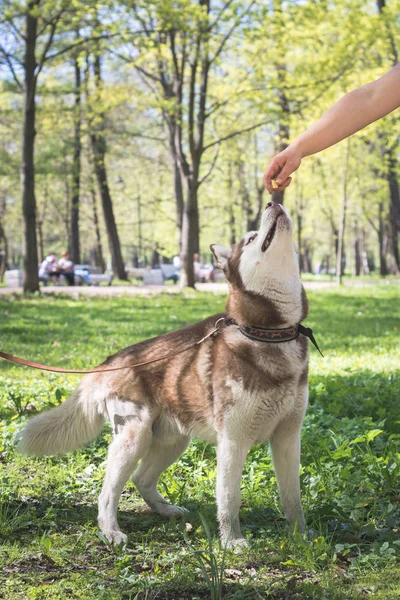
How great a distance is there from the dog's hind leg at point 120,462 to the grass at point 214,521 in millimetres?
126

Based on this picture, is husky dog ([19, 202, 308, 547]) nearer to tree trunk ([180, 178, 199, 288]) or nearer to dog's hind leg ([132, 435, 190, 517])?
dog's hind leg ([132, 435, 190, 517])

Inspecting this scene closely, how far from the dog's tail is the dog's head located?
1083mm

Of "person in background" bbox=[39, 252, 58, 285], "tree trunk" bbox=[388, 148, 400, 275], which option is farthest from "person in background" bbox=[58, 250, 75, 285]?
"tree trunk" bbox=[388, 148, 400, 275]

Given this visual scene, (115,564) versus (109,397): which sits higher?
(109,397)

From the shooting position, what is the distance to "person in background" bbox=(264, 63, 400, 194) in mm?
3074

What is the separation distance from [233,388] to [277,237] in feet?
2.75

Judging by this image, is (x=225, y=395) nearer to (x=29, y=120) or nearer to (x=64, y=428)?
(x=64, y=428)

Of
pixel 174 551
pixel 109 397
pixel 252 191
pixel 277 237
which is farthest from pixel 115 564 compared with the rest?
pixel 252 191

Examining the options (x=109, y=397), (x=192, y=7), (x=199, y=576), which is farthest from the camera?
(x=192, y=7)

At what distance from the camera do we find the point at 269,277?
3.57 m

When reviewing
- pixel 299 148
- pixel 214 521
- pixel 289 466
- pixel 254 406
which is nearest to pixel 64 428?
pixel 214 521

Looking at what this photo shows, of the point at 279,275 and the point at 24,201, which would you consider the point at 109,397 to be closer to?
the point at 279,275

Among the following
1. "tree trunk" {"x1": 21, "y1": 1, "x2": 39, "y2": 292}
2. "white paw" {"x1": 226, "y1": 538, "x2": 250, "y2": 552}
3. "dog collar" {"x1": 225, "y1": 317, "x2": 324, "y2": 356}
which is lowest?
"white paw" {"x1": 226, "y1": 538, "x2": 250, "y2": 552}

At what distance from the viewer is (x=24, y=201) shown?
18.6 meters
